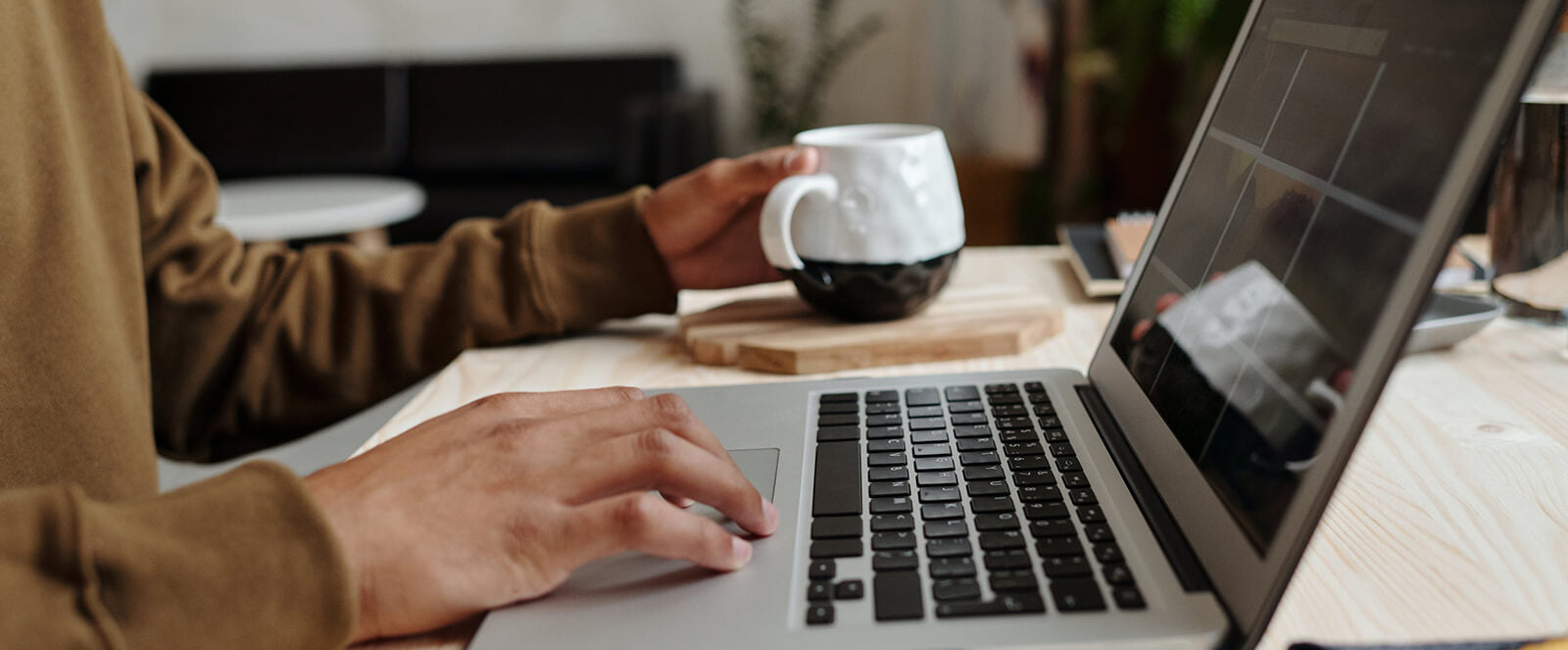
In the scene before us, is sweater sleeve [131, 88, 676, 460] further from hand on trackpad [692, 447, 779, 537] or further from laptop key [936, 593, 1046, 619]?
laptop key [936, 593, 1046, 619]

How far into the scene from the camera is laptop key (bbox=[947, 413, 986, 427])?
564 mm

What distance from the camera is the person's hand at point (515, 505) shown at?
40 cm

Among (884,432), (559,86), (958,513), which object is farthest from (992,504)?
(559,86)

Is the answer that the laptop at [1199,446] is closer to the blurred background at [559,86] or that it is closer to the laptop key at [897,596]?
the laptop key at [897,596]

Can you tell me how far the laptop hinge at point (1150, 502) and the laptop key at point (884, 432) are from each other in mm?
97

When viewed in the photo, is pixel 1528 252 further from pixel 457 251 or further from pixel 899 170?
pixel 457 251

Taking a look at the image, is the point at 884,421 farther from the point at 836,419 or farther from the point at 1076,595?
the point at 1076,595

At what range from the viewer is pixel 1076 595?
1.21 feet

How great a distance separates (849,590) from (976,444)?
16cm

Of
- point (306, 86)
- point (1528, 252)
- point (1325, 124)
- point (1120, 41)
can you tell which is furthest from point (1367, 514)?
point (306, 86)

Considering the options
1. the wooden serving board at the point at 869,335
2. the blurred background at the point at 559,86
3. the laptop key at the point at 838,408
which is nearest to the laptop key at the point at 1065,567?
the laptop key at the point at 838,408

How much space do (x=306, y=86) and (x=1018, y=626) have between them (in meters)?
4.15

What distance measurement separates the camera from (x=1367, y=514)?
1.54 feet

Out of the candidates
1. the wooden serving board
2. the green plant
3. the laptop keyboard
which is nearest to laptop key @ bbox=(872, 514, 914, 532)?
the laptop keyboard
